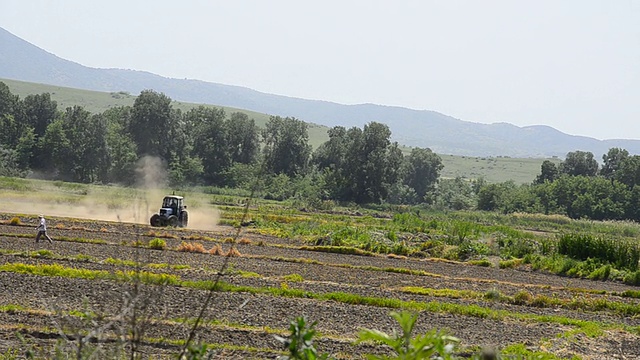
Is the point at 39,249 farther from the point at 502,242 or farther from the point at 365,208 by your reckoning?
the point at 365,208

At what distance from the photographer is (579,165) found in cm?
13900

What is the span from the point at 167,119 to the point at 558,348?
102m

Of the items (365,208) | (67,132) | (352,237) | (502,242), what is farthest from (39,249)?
(67,132)

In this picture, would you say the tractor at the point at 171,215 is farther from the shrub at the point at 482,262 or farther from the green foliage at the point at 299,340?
the green foliage at the point at 299,340

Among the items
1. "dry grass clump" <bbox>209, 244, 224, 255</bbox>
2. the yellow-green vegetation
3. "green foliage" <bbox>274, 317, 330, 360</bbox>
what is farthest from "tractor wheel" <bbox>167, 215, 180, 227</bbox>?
"green foliage" <bbox>274, 317, 330, 360</bbox>

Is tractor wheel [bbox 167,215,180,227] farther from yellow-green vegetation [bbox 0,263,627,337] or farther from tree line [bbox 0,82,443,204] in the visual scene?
tree line [bbox 0,82,443,204]

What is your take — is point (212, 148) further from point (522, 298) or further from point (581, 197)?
point (522, 298)

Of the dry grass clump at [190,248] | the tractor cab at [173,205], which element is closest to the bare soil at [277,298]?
the dry grass clump at [190,248]

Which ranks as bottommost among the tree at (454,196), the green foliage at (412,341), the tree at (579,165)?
A: the tree at (454,196)

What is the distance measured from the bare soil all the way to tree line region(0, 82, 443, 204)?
56.4 meters

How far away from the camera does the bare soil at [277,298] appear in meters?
15.9

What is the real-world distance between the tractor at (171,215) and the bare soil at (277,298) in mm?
2635

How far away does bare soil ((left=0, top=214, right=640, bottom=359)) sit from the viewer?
15859 mm

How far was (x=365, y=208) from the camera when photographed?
10119 cm
